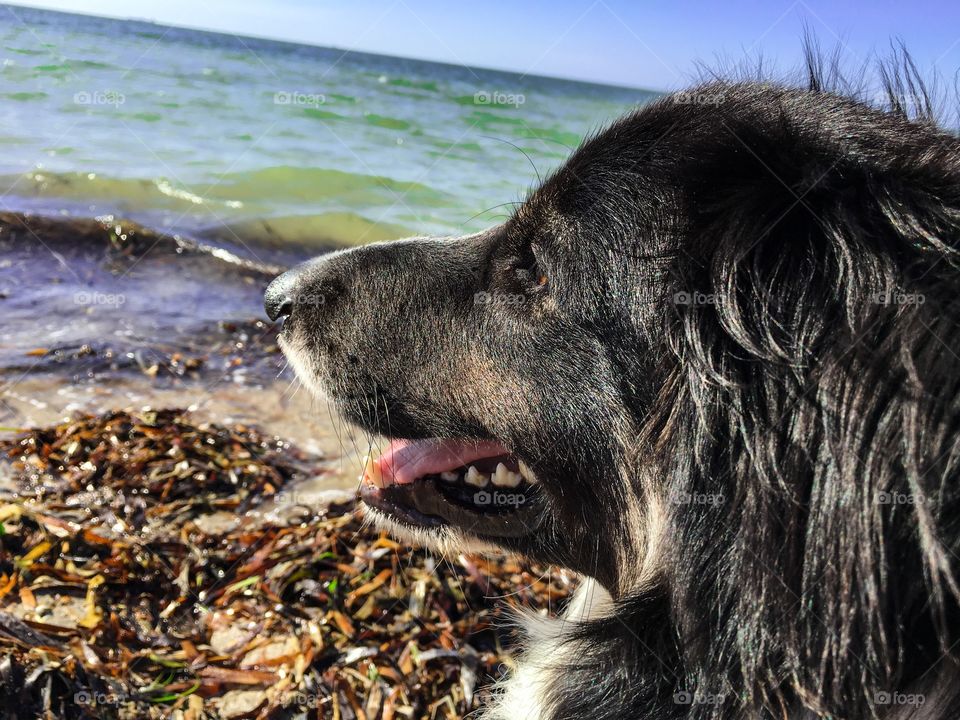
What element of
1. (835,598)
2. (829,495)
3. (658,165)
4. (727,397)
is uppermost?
(658,165)

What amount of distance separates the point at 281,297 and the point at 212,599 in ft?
4.68

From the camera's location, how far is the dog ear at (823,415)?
164cm

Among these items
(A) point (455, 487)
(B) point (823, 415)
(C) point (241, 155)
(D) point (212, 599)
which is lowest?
(D) point (212, 599)

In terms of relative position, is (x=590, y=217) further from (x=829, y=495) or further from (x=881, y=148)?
(x=829, y=495)

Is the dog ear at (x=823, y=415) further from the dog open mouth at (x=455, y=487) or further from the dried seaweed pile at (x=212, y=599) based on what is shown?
the dried seaweed pile at (x=212, y=599)

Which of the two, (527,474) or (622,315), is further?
(527,474)

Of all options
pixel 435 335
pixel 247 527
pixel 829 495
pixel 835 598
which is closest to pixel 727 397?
pixel 829 495

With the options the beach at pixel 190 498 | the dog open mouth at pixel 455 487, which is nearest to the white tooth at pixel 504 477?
the dog open mouth at pixel 455 487

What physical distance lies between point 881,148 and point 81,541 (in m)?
3.46

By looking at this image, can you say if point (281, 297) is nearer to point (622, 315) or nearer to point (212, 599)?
point (622, 315)

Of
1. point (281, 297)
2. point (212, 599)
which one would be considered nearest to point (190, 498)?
point (212, 599)

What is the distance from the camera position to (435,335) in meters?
2.62

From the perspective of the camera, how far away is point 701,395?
1951mm

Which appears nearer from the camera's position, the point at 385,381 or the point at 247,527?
the point at 385,381
